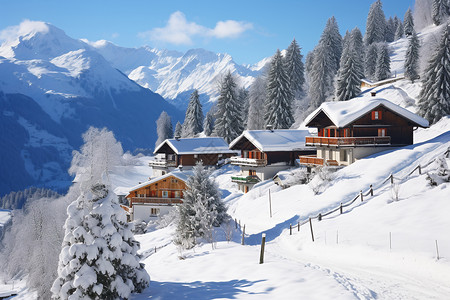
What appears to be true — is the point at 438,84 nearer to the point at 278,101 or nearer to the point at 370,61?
the point at 278,101

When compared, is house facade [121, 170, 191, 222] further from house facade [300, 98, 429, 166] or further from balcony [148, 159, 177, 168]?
house facade [300, 98, 429, 166]

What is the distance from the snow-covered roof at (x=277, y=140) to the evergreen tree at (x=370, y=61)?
166 ft

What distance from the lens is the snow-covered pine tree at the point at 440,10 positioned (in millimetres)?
118188

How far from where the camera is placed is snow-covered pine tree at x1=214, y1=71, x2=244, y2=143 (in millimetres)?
79500

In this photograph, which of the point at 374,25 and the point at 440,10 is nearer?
the point at 440,10

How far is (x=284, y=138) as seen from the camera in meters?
59.5

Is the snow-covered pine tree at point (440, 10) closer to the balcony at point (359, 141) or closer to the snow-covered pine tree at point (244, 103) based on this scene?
the snow-covered pine tree at point (244, 103)

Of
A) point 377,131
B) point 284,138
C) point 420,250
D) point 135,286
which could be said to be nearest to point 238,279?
point 135,286

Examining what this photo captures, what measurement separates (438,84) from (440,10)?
81916 millimetres

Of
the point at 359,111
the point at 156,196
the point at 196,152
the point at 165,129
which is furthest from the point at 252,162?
the point at 165,129

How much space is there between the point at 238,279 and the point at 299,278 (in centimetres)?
292

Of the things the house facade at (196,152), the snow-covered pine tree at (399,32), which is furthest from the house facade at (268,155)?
the snow-covered pine tree at (399,32)

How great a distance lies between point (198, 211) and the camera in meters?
30.5

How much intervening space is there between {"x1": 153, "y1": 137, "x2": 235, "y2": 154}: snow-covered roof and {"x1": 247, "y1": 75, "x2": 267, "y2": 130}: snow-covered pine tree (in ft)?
32.1
